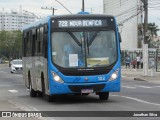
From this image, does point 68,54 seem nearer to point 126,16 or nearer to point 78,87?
point 78,87

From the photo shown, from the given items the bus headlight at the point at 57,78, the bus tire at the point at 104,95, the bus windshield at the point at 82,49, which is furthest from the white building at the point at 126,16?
the bus headlight at the point at 57,78

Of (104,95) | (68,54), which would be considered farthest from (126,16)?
(68,54)

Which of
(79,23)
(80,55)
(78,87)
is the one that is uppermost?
(79,23)

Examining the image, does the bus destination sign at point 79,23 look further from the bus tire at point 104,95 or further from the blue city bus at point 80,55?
the bus tire at point 104,95

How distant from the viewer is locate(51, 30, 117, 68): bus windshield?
56.4ft

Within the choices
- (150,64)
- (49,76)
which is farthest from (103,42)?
(150,64)

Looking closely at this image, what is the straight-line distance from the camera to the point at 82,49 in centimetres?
1736

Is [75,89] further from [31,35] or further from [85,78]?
[31,35]

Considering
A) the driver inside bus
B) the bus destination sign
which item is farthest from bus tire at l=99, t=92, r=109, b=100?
the bus destination sign

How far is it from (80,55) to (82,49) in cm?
23

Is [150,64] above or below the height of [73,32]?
below

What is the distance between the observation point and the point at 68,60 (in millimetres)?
17156

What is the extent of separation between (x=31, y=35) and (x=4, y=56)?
153256mm

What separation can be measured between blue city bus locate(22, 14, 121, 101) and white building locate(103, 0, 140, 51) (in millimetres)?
74880
